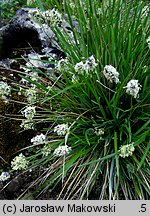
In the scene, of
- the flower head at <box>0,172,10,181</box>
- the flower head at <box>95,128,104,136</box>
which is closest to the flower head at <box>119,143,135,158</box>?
the flower head at <box>95,128,104,136</box>

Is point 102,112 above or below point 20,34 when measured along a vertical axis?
below

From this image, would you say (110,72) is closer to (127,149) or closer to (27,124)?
(127,149)

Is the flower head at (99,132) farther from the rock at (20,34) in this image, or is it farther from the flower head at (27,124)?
the rock at (20,34)

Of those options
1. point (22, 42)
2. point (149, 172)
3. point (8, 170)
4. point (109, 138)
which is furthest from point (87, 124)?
point (22, 42)

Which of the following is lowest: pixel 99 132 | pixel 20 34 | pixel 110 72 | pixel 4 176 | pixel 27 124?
pixel 4 176

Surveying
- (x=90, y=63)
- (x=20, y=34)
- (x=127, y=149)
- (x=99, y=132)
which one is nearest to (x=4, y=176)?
(x=99, y=132)

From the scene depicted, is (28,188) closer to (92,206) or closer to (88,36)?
(92,206)

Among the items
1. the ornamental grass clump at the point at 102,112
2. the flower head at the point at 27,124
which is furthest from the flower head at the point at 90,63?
the flower head at the point at 27,124

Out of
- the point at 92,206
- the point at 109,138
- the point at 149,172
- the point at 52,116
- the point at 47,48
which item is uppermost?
the point at 47,48
